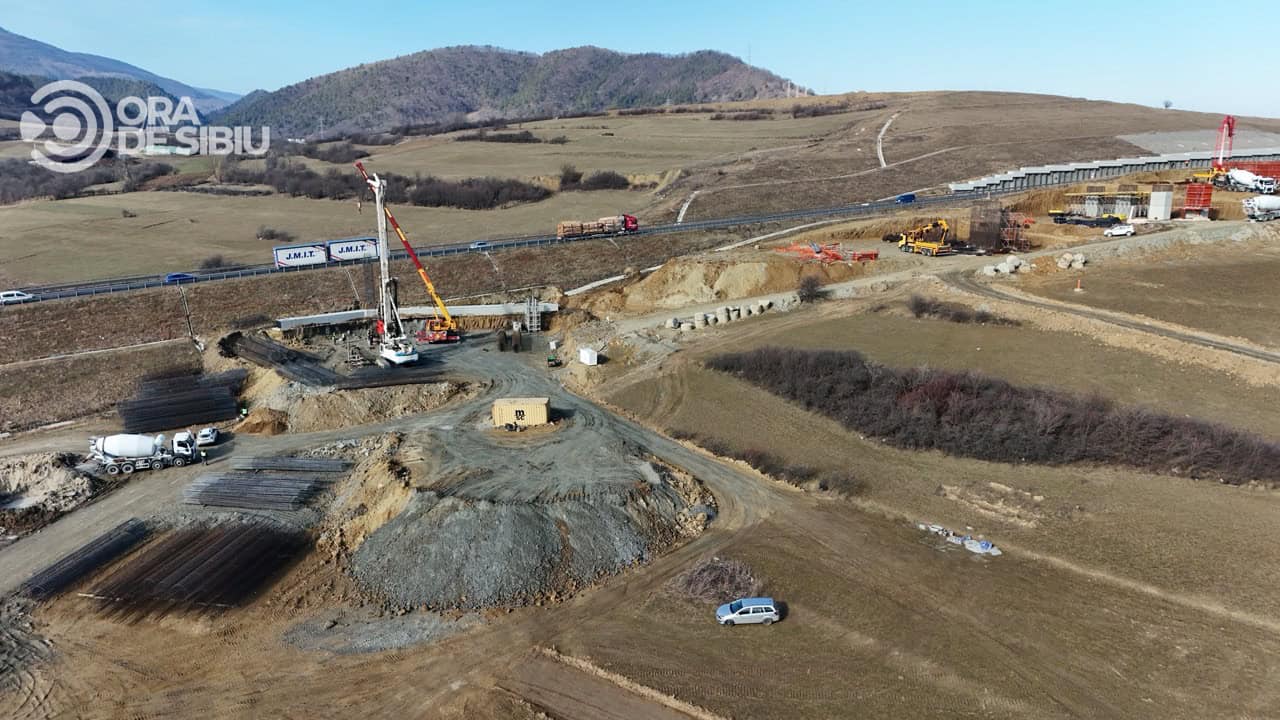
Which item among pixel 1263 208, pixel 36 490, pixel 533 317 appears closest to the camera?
pixel 36 490

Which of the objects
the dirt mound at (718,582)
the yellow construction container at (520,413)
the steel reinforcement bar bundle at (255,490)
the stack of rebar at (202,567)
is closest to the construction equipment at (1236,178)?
the yellow construction container at (520,413)

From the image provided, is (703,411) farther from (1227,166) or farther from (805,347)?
(1227,166)

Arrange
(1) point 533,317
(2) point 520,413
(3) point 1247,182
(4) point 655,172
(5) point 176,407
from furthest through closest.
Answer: (4) point 655,172, (3) point 1247,182, (1) point 533,317, (5) point 176,407, (2) point 520,413

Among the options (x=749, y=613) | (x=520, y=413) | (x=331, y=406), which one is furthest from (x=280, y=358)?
(x=749, y=613)

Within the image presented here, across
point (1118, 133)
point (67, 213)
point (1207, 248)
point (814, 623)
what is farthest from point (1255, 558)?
point (67, 213)

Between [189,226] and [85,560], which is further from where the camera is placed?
[189,226]

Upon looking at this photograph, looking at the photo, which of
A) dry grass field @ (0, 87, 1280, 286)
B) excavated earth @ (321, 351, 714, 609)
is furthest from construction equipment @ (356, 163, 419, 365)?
dry grass field @ (0, 87, 1280, 286)

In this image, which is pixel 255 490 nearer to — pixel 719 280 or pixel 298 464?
pixel 298 464
